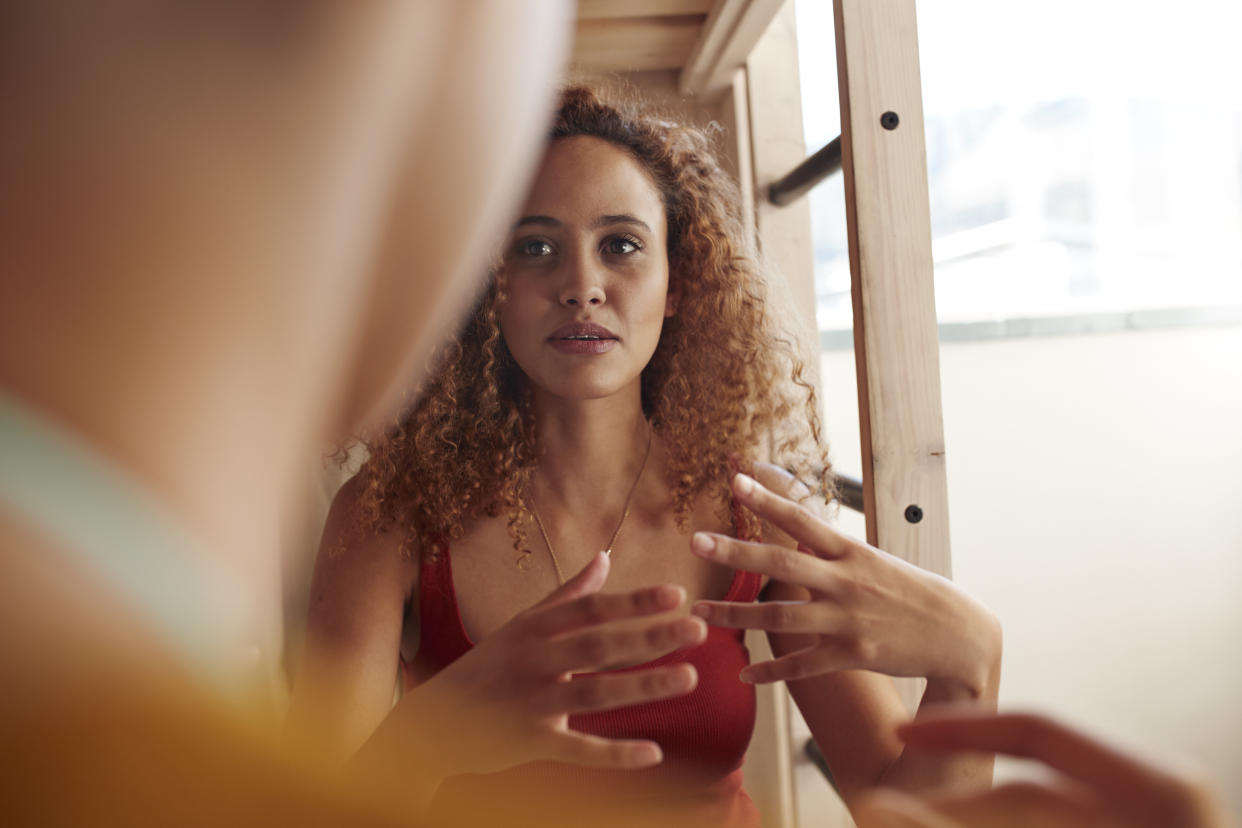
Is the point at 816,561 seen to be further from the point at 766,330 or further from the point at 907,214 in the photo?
the point at 766,330

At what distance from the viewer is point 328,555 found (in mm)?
789

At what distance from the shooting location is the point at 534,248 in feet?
2.44

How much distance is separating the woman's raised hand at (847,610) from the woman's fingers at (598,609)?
7 centimetres

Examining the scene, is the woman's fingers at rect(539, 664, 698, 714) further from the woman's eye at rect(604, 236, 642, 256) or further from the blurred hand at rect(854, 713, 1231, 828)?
the woman's eye at rect(604, 236, 642, 256)

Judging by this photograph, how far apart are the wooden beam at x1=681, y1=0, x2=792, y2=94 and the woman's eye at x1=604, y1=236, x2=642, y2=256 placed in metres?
0.28

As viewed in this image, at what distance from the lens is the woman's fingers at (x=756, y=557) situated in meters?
0.46

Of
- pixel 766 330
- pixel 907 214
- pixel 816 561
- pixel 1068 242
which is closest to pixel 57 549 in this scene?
pixel 816 561

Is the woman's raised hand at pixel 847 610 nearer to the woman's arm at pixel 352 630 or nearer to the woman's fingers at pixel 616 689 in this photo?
the woman's fingers at pixel 616 689

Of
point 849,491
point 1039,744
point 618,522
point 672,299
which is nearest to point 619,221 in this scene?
point 672,299

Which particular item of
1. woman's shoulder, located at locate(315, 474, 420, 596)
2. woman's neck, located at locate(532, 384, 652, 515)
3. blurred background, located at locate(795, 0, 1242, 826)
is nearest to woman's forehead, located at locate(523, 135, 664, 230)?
woman's neck, located at locate(532, 384, 652, 515)

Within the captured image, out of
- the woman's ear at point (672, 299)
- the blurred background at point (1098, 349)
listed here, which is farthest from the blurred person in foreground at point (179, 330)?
the blurred background at point (1098, 349)

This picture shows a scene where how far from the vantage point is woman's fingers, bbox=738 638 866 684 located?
0.50 m

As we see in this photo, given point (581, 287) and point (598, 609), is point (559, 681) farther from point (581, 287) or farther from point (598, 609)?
point (581, 287)

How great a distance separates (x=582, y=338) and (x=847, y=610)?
310mm
